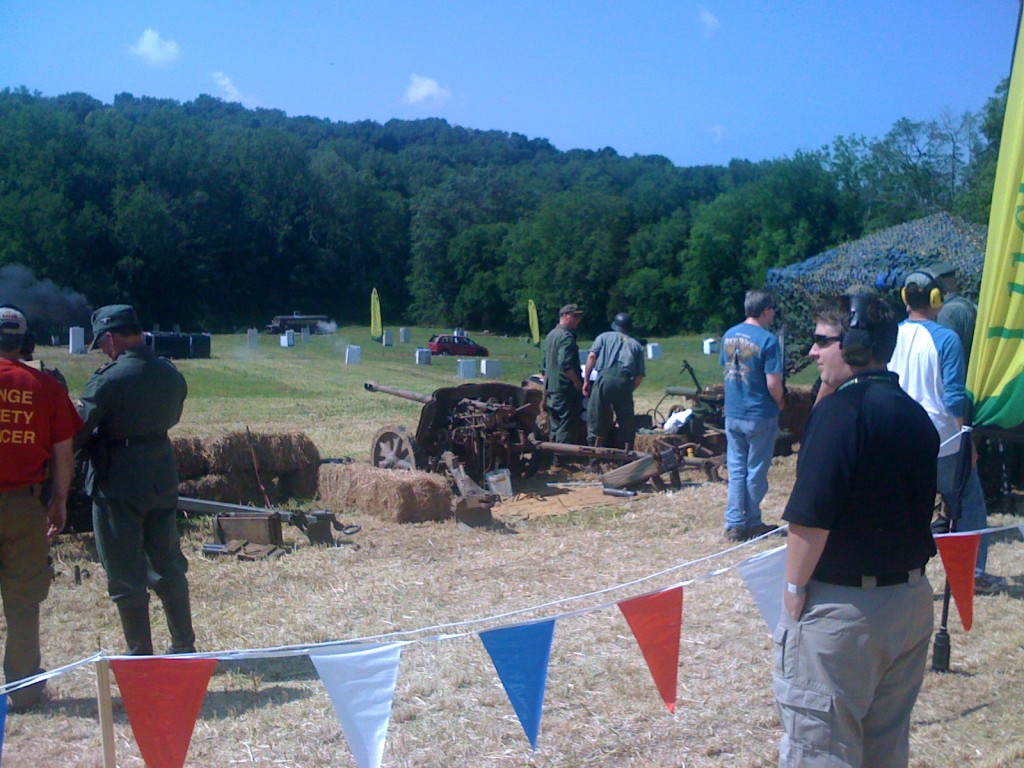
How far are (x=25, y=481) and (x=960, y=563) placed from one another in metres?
4.38

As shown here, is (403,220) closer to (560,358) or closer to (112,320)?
(560,358)

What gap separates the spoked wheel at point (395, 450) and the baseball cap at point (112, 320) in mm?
4959

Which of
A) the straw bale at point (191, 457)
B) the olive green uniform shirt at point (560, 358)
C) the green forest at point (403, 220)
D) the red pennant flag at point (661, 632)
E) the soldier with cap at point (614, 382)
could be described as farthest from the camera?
the green forest at point (403, 220)

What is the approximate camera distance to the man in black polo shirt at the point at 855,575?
2.69 m

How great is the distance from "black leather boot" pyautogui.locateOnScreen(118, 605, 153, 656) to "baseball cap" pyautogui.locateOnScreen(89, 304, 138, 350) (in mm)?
1316

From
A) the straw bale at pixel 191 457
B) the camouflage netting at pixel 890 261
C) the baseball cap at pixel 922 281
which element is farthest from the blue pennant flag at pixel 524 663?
the camouflage netting at pixel 890 261

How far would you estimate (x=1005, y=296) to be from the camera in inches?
180

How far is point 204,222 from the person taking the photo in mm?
76438

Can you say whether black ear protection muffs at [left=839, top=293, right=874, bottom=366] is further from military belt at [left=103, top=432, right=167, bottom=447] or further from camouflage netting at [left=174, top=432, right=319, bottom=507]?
camouflage netting at [left=174, top=432, right=319, bottom=507]

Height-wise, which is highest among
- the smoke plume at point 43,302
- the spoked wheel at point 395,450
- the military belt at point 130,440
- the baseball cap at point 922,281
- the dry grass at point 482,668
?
the smoke plume at point 43,302

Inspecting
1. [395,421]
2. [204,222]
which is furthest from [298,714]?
[204,222]

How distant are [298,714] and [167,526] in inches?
48.2

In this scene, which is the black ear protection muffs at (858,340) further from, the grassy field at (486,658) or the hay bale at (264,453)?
the hay bale at (264,453)

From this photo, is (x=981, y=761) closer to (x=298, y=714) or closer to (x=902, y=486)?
(x=902, y=486)
